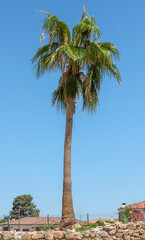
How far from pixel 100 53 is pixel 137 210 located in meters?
9.20

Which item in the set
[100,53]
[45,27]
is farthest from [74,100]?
[45,27]

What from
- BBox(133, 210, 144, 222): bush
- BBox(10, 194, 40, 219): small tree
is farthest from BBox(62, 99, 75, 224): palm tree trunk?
BBox(10, 194, 40, 219): small tree

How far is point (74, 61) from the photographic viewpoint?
59.3 feet

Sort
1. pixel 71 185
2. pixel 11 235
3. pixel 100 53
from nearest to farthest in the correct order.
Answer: pixel 11 235, pixel 71 185, pixel 100 53

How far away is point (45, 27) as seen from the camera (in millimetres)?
19438

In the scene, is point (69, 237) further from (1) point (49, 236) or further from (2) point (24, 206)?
(2) point (24, 206)

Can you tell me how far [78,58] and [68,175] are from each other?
20.2 ft

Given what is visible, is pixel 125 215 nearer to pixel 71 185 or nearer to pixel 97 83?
pixel 71 185

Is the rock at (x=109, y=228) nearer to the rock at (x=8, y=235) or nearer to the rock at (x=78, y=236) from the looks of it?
the rock at (x=78, y=236)

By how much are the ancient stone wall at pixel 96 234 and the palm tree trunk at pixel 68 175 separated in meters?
1.50

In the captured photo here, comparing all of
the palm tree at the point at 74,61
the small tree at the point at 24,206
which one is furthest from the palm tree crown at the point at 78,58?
the small tree at the point at 24,206

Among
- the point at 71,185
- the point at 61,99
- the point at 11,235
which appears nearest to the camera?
the point at 11,235

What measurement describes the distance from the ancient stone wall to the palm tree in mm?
3900

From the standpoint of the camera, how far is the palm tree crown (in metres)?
18.7
